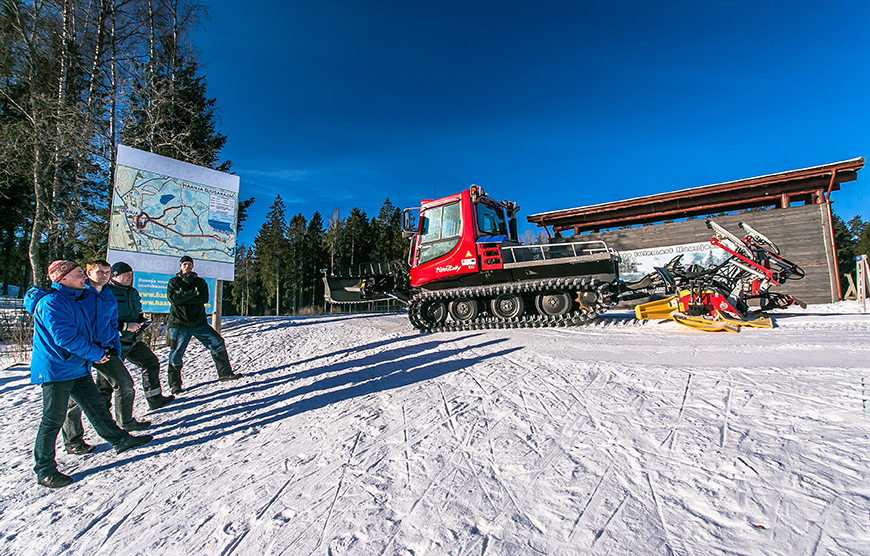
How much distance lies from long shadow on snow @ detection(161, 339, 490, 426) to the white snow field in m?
0.05

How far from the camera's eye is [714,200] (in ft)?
46.3

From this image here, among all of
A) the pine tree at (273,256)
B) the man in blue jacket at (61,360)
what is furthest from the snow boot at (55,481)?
the pine tree at (273,256)

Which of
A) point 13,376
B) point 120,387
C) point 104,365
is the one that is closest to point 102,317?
point 104,365

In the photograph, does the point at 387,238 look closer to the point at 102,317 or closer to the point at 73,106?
the point at 73,106

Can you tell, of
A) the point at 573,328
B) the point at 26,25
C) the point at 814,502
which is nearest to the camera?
the point at 814,502

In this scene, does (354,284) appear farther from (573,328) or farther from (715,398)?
(715,398)


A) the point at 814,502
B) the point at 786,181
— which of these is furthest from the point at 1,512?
the point at 786,181

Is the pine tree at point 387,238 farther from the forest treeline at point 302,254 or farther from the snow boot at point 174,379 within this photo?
the snow boot at point 174,379

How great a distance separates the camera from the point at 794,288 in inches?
480

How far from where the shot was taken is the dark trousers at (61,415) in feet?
8.02

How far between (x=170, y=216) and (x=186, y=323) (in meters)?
3.56

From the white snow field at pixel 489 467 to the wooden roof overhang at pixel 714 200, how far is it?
37.5 feet

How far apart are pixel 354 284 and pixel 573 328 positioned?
297 inches

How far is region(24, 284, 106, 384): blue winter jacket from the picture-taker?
2551 millimetres
